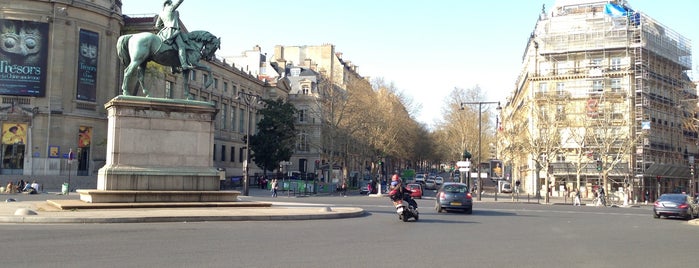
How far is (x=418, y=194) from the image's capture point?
1906 inches

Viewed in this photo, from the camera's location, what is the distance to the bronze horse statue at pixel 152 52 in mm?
20562

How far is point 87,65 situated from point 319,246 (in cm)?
4987

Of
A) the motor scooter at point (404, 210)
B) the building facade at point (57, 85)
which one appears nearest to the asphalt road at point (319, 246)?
the motor scooter at point (404, 210)

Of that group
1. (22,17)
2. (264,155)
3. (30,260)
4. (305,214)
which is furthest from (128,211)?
(264,155)

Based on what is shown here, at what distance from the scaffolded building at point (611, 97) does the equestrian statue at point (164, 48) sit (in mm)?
41266

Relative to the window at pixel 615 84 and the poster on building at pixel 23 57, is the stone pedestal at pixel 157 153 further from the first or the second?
the window at pixel 615 84

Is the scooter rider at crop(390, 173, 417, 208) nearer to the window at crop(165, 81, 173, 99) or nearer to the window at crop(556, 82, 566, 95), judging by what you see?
the window at crop(165, 81, 173, 99)

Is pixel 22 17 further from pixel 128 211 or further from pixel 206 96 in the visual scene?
pixel 128 211

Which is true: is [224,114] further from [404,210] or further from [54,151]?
[404,210]

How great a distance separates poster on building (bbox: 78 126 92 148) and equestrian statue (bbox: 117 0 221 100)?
122ft

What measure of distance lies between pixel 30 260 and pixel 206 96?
62070 mm

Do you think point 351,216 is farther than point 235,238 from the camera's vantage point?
Yes

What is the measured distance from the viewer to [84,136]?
182 ft

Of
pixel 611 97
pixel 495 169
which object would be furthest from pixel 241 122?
pixel 611 97
